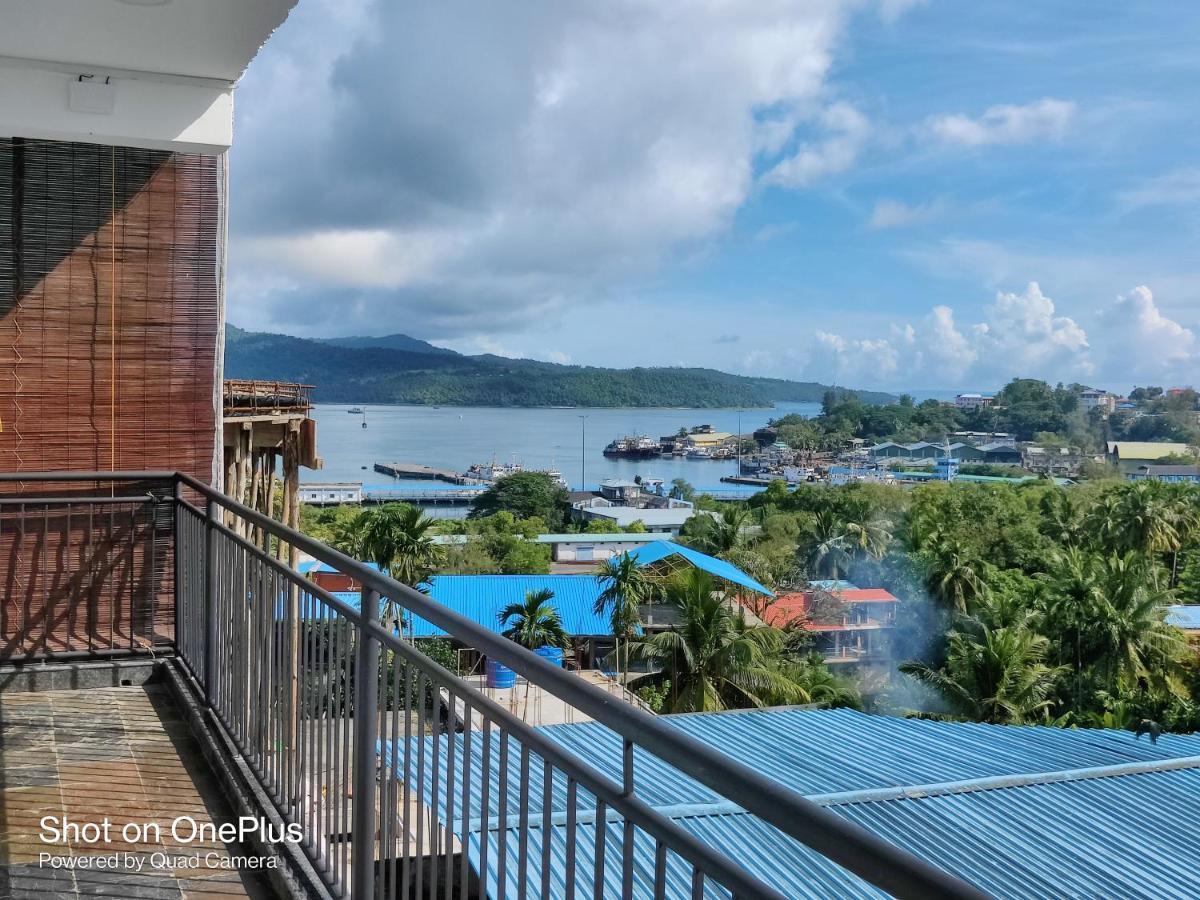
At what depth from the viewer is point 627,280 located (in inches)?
7313

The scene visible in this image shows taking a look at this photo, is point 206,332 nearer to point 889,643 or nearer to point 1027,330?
point 889,643

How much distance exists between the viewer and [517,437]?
12625cm

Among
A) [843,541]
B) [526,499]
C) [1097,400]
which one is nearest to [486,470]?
[526,499]

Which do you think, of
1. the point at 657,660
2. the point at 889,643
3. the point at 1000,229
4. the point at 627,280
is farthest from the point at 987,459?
the point at 627,280

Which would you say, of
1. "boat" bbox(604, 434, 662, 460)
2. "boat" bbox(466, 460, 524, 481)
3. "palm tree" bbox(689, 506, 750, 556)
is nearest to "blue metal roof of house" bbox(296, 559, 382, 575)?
"palm tree" bbox(689, 506, 750, 556)

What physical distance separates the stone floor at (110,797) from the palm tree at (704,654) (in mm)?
17815

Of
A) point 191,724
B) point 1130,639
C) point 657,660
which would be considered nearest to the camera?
point 191,724

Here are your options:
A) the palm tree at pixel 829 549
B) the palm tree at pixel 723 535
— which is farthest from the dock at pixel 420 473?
the palm tree at pixel 829 549

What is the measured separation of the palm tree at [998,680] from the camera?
74.8 feet

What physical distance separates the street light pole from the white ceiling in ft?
288

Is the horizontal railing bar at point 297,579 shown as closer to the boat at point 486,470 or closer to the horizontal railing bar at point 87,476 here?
the horizontal railing bar at point 87,476

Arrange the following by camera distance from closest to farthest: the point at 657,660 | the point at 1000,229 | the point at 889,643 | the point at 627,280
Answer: the point at 657,660
the point at 889,643
the point at 1000,229
the point at 627,280

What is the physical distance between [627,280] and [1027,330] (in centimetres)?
7464

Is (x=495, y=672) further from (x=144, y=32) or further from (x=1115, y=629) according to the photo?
(x=1115, y=629)
